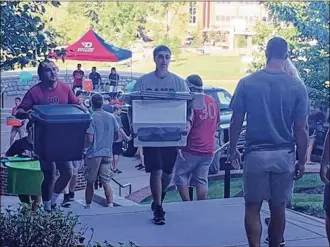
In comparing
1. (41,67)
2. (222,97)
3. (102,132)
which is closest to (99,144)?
(102,132)

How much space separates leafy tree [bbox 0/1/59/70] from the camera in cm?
379

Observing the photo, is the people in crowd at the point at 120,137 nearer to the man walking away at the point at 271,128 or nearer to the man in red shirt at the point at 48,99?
the man in red shirt at the point at 48,99

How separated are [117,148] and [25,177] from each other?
128 cm

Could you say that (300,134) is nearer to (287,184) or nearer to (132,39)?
(287,184)

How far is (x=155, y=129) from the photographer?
4.97 m

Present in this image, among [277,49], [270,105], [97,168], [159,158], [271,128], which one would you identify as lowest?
[97,168]

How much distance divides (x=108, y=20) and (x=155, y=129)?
545 centimetres

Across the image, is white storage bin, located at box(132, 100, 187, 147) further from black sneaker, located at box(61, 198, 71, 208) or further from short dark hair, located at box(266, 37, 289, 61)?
black sneaker, located at box(61, 198, 71, 208)

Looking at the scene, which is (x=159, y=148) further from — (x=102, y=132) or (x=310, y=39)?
(x=310, y=39)

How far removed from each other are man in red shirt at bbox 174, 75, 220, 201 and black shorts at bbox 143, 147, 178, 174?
1.53 ft

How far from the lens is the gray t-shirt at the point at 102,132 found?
19.5 feet

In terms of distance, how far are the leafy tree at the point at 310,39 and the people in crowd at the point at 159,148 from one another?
198 centimetres

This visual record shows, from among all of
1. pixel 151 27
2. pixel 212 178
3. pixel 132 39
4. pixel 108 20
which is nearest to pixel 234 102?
pixel 212 178

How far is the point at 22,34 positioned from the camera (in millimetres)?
3852
